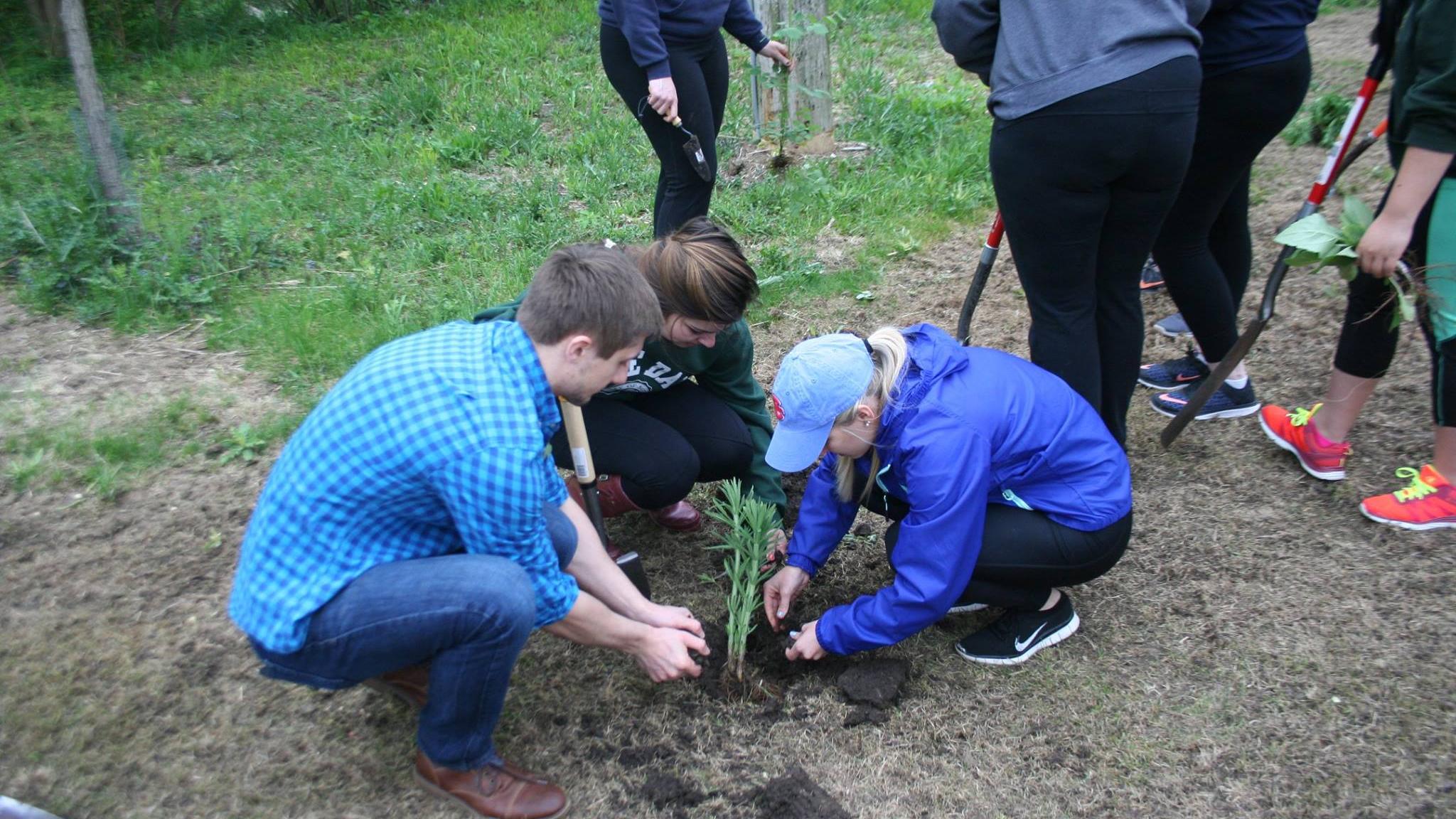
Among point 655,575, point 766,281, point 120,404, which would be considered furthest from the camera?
point 766,281

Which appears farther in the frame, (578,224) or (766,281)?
(578,224)

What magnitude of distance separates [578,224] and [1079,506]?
349 centimetres

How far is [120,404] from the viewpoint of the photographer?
3.70 meters

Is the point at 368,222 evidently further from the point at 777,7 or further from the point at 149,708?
the point at 149,708

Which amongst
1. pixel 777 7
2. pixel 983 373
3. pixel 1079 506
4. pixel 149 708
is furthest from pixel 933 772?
pixel 777 7

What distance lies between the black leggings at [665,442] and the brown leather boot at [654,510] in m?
0.08

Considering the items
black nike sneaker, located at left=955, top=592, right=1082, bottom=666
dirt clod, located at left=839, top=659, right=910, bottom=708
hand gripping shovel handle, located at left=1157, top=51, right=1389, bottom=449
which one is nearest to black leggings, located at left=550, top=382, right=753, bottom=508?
dirt clod, located at left=839, top=659, right=910, bottom=708

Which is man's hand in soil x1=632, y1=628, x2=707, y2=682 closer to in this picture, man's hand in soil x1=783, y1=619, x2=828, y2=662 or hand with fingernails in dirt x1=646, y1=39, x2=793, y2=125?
man's hand in soil x1=783, y1=619, x2=828, y2=662

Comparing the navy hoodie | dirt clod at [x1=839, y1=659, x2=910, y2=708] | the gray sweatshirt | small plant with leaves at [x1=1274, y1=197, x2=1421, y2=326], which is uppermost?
the gray sweatshirt

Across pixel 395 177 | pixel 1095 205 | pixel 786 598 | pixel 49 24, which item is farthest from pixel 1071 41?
pixel 49 24

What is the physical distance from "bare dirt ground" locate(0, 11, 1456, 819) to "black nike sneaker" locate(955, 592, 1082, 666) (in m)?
0.05

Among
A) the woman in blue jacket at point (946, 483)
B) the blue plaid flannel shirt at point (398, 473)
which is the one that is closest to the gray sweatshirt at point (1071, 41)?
the woman in blue jacket at point (946, 483)

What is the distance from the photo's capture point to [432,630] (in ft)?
6.16

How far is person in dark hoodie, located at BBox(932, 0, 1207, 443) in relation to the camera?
7.56 ft
